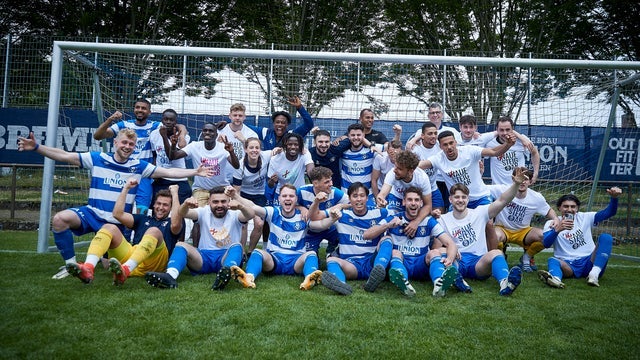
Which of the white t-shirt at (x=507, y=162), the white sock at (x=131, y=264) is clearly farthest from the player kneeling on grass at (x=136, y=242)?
the white t-shirt at (x=507, y=162)

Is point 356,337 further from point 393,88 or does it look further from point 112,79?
point 112,79

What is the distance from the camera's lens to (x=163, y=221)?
15.7 ft

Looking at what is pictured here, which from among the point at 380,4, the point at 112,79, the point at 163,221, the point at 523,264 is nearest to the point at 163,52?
the point at 112,79

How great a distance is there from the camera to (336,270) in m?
4.46

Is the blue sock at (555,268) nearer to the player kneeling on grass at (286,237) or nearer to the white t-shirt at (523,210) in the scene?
the white t-shirt at (523,210)

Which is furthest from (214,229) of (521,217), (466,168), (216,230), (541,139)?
(541,139)

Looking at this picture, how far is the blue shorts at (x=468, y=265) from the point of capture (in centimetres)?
485

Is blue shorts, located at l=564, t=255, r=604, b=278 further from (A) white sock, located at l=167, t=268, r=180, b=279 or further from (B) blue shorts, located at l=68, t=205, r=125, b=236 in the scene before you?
(B) blue shorts, located at l=68, t=205, r=125, b=236

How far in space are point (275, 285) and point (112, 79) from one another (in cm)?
513

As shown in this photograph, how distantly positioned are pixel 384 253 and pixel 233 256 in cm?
153

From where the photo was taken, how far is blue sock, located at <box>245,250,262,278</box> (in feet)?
14.5

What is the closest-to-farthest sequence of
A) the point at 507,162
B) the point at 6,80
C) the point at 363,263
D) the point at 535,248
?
the point at 363,263 → the point at 535,248 → the point at 507,162 → the point at 6,80

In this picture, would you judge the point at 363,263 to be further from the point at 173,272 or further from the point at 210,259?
the point at 173,272

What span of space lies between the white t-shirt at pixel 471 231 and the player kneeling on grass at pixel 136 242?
3.01 m
